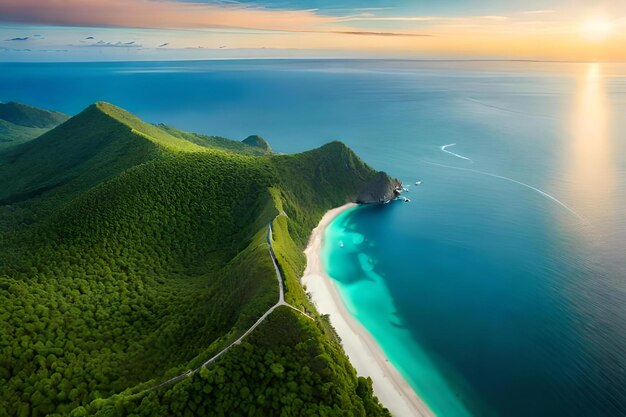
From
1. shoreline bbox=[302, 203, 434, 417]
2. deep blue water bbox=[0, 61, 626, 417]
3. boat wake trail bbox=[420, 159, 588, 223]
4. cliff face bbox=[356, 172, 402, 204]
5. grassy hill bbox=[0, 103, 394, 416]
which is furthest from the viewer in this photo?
cliff face bbox=[356, 172, 402, 204]

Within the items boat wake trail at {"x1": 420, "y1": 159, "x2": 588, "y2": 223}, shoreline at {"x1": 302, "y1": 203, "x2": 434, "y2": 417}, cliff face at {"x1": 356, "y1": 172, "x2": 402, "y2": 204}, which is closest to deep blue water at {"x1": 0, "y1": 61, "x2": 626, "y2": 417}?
boat wake trail at {"x1": 420, "y1": 159, "x2": 588, "y2": 223}

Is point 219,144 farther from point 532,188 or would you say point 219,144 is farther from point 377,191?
point 532,188

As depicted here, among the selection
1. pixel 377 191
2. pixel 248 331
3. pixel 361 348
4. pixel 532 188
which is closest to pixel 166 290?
pixel 248 331

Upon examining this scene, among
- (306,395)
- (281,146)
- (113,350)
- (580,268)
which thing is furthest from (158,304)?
(281,146)

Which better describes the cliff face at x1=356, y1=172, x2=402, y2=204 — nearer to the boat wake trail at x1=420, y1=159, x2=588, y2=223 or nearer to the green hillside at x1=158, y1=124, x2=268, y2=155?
the boat wake trail at x1=420, y1=159, x2=588, y2=223

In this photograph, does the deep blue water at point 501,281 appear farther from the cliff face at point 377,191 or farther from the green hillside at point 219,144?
the green hillside at point 219,144

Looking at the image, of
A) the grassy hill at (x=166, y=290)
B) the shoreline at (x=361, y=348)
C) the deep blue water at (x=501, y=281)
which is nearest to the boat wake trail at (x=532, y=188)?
the deep blue water at (x=501, y=281)

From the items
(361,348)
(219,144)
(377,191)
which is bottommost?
(219,144)
